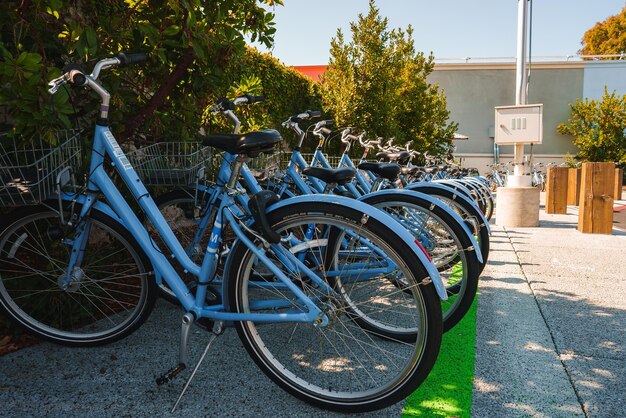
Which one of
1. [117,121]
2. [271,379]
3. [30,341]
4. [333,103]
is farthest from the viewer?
[333,103]

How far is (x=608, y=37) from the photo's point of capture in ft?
115

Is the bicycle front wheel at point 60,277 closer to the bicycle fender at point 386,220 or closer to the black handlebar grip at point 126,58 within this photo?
the black handlebar grip at point 126,58

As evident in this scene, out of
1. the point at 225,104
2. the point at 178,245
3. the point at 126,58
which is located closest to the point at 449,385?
the point at 178,245

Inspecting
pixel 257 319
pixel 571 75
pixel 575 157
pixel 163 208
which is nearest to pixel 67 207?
pixel 163 208

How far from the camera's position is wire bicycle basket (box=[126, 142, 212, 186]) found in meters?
2.99

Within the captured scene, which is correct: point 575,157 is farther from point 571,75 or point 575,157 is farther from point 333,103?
point 333,103

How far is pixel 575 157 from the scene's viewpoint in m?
24.6

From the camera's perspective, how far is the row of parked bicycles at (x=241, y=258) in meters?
2.08

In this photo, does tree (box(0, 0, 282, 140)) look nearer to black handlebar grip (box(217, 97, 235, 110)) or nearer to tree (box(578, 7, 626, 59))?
black handlebar grip (box(217, 97, 235, 110))

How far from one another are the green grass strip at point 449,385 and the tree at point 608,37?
38598mm

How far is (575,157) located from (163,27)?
26.1 metres

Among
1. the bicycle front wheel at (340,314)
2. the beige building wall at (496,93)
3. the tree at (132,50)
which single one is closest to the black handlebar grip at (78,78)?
the tree at (132,50)

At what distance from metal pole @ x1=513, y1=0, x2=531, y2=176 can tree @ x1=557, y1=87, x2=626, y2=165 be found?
1780cm

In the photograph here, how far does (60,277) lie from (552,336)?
9.80 ft
